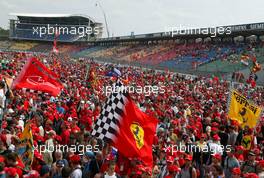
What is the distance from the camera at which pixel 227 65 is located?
116ft

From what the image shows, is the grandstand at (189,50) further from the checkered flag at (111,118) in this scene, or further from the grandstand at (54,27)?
the checkered flag at (111,118)

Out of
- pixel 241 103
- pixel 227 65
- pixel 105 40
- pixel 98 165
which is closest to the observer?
pixel 98 165

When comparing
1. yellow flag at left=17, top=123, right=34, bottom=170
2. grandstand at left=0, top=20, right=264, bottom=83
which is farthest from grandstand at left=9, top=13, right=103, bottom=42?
yellow flag at left=17, top=123, right=34, bottom=170

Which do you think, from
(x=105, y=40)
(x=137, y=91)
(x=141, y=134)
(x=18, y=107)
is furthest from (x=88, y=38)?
(x=141, y=134)

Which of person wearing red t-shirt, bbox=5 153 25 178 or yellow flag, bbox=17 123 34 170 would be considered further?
yellow flag, bbox=17 123 34 170

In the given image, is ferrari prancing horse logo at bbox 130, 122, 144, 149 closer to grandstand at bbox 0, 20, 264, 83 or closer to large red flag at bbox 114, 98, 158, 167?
large red flag at bbox 114, 98, 158, 167

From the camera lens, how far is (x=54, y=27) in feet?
312

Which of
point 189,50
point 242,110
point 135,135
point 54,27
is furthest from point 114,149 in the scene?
point 54,27

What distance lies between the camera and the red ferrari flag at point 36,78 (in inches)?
411

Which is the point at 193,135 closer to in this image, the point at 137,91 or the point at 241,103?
the point at 241,103

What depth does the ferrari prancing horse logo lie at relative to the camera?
23.1 feet

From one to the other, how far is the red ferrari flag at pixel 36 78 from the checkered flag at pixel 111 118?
365 cm

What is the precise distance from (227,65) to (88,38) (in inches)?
2105

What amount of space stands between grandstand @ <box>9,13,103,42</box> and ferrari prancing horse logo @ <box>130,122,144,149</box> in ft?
261
